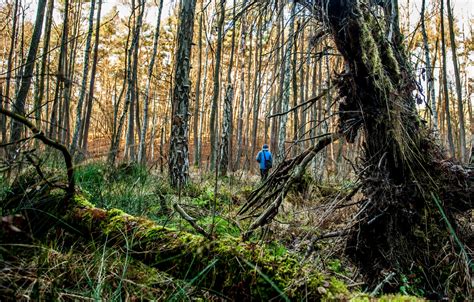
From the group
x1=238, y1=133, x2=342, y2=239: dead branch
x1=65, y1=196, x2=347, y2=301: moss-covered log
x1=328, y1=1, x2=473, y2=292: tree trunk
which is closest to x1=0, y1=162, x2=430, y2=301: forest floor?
x1=65, y1=196, x2=347, y2=301: moss-covered log

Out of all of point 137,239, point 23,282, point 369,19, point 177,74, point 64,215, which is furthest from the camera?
point 177,74

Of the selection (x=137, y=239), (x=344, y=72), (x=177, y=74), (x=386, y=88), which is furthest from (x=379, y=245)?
(x=177, y=74)

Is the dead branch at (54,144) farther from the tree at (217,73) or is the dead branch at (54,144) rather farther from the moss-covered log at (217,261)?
the tree at (217,73)

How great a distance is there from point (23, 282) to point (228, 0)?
2403mm

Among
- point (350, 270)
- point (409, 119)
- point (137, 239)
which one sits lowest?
point (350, 270)

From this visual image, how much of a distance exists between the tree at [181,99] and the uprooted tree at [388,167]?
155 inches

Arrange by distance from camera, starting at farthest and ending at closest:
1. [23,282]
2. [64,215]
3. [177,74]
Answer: [177,74] → [64,215] → [23,282]

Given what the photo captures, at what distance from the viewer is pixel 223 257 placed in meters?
1.50

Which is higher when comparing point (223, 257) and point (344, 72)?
point (344, 72)

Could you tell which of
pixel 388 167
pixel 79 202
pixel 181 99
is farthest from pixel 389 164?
pixel 181 99

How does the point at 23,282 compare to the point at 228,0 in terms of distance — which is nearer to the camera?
the point at 23,282

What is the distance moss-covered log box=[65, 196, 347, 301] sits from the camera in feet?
4.21

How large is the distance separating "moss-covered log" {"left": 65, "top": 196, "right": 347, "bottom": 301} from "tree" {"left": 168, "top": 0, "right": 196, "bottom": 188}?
425cm

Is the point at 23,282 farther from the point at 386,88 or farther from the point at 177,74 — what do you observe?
the point at 177,74
